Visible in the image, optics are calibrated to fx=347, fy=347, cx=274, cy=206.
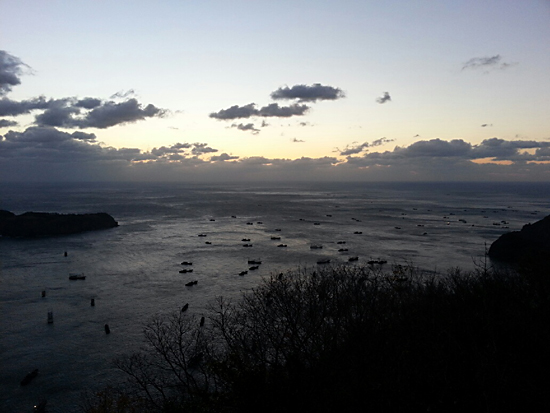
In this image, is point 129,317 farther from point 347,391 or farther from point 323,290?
point 347,391

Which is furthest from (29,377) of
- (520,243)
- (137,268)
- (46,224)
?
(46,224)

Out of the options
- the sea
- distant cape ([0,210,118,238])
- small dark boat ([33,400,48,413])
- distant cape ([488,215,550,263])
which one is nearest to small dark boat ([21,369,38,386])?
the sea

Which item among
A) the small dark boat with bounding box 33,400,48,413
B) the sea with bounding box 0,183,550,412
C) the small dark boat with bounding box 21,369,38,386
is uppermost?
the sea with bounding box 0,183,550,412

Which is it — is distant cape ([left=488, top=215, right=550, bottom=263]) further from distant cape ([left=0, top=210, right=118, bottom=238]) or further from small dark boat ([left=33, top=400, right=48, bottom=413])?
distant cape ([left=0, top=210, right=118, bottom=238])

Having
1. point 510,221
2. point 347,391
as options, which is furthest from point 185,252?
point 510,221

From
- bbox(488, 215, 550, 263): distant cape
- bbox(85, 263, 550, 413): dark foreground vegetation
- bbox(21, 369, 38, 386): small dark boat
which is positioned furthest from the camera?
bbox(488, 215, 550, 263): distant cape

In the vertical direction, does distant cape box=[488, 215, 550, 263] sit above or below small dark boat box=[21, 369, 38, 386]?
above
